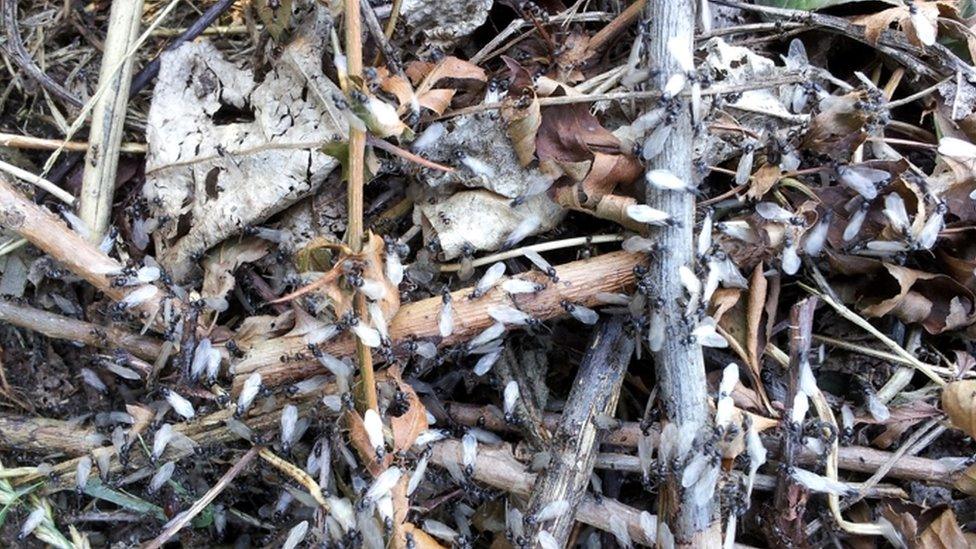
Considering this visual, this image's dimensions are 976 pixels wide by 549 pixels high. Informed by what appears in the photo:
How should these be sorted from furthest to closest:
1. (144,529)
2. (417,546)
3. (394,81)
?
(144,529), (394,81), (417,546)

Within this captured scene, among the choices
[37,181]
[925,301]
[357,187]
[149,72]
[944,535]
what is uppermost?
[149,72]

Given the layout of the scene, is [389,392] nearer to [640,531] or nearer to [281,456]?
[281,456]

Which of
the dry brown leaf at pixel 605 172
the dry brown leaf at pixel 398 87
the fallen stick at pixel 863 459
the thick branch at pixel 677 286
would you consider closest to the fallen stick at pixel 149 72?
the dry brown leaf at pixel 398 87

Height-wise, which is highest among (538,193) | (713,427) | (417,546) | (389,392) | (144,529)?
(538,193)

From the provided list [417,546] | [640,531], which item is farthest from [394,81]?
[640,531]

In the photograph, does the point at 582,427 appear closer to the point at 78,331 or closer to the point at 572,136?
the point at 572,136

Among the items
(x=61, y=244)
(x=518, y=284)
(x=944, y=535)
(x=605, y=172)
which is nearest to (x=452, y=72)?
(x=605, y=172)

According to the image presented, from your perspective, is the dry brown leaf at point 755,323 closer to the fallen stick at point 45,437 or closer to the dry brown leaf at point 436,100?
the dry brown leaf at point 436,100

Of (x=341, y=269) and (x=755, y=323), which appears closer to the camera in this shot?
(x=341, y=269)
